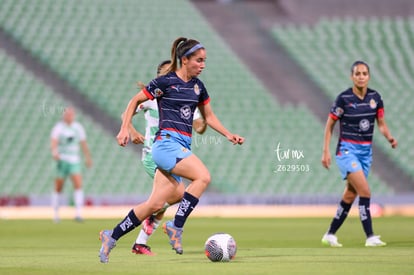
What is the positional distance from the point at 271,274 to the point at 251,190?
16974mm

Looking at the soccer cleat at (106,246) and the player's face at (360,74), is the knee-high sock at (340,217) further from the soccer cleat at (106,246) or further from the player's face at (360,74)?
the soccer cleat at (106,246)

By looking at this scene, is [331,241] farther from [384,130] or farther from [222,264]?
[222,264]

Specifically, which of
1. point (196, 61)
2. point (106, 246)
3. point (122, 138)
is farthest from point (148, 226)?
point (122, 138)

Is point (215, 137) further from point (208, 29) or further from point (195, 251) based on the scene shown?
point (195, 251)

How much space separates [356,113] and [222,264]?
422 centimetres

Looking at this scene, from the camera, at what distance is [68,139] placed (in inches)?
798

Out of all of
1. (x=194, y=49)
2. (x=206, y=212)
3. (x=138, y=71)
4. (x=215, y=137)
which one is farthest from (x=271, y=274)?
(x=138, y=71)

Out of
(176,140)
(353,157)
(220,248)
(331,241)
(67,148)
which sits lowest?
(220,248)

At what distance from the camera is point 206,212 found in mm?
22469

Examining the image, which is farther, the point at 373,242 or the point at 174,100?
the point at 373,242

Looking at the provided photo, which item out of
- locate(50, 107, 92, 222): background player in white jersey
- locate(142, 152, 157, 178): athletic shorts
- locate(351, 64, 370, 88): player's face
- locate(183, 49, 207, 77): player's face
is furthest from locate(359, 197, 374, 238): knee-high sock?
locate(50, 107, 92, 222): background player in white jersey

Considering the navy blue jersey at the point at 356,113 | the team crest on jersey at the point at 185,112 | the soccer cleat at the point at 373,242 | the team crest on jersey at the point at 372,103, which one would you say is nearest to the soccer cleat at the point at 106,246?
the team crest on jersey at the point at 185,112

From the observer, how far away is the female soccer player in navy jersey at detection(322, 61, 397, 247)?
1231 centimetres

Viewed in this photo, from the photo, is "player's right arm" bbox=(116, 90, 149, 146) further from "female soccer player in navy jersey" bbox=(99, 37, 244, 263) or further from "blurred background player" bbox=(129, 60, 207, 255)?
"blurred background player" bbox=(129, 60, 207, 255)
